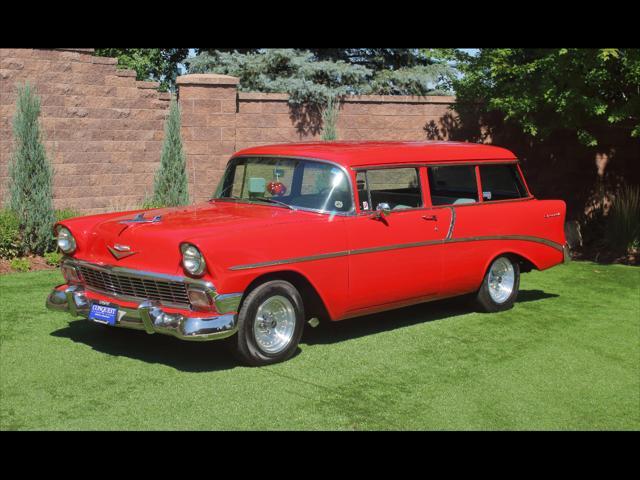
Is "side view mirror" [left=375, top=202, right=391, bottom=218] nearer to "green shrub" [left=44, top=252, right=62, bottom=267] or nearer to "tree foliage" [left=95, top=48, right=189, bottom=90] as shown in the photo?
"green shrub" [left=44, top=252, right=62, bottom=267]

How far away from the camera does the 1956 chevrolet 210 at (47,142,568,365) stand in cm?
641

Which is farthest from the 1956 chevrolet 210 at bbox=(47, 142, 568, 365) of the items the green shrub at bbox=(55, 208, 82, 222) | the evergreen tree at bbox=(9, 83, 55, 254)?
the green shrub at bbox=(55, 208, 82, 222)

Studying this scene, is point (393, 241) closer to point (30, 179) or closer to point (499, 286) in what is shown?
point (499, 286)

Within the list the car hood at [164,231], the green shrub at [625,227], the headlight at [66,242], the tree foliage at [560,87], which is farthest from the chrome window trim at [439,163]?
the green shrub at [625,227]

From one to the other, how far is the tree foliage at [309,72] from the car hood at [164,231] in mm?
9412

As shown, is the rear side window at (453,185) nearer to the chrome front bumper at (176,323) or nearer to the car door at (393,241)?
the car door at (393,241)

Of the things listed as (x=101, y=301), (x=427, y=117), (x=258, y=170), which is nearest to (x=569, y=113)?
(x=427, y=117)

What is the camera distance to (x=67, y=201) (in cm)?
1320

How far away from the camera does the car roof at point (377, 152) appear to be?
25.0ft

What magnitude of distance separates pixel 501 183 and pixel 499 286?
112cm

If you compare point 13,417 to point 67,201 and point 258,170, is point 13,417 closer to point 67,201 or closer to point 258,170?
point 258,170

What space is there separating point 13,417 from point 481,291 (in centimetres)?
509

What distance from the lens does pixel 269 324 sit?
6750 millimetres

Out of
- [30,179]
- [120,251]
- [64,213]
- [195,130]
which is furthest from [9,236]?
[120,251]
